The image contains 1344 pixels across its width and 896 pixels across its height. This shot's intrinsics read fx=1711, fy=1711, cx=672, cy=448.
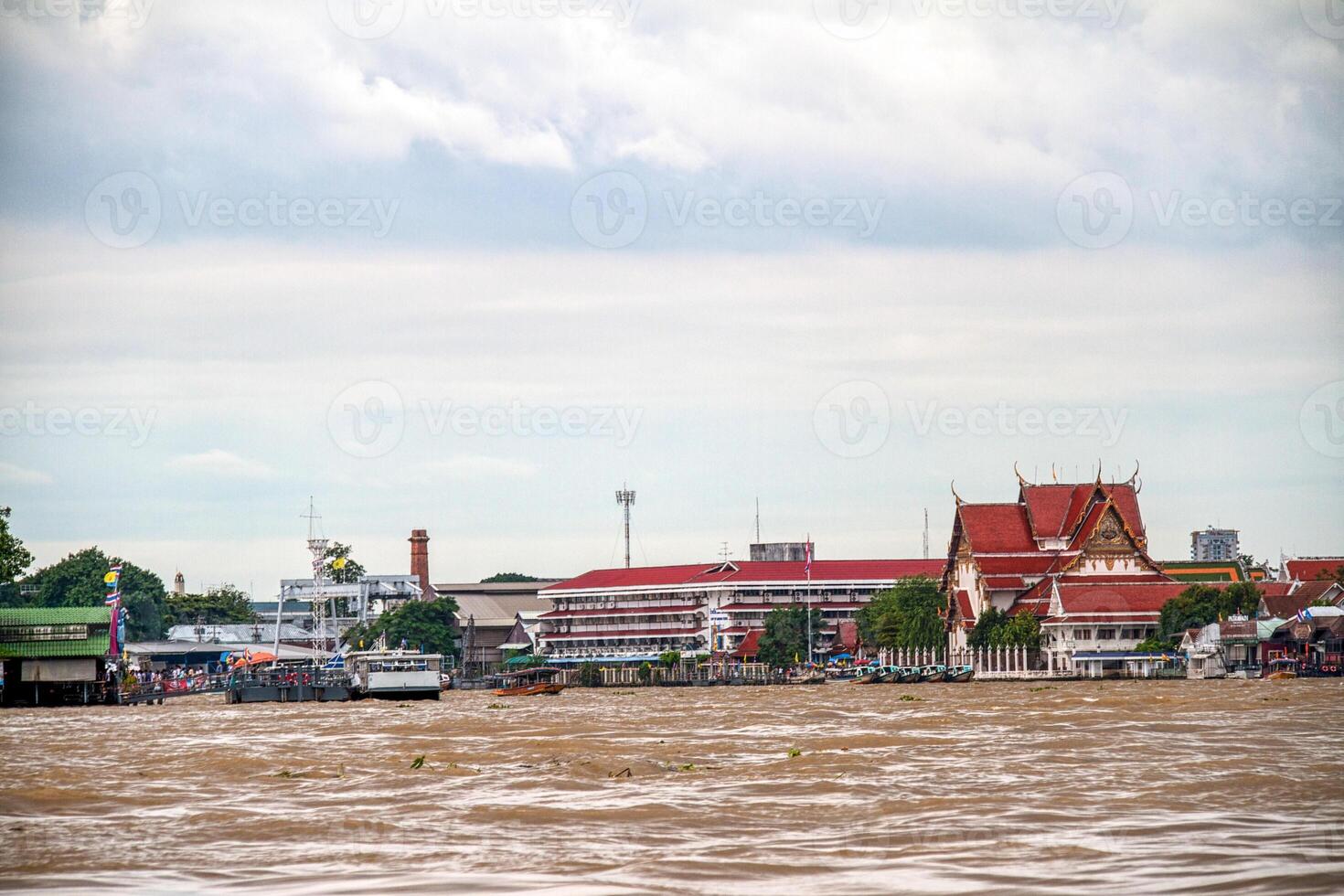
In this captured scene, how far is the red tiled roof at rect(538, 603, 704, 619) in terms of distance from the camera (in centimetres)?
13825

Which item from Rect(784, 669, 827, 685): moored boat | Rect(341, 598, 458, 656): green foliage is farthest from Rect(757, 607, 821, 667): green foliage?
Rect(341, 598, 458, 656): green foliage

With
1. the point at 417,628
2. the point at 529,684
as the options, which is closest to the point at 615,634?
the point at 417,628

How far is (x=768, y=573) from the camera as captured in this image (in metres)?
136

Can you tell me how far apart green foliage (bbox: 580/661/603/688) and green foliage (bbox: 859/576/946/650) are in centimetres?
1928

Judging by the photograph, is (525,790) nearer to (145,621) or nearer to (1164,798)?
(1164,798)

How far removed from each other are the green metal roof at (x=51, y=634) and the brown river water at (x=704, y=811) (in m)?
38.8

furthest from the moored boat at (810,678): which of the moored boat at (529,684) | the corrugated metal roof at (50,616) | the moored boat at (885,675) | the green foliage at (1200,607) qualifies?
the corrugated metal roof at (50,616)

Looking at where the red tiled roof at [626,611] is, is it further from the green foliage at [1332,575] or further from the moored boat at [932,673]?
the green foliage at [1332,575]

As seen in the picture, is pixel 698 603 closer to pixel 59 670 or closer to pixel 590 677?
pixel 590 677

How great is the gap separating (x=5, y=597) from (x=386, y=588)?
31.7 meters

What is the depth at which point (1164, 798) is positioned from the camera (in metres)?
19.7

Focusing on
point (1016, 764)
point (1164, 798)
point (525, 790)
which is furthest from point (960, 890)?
point (1016, 764)

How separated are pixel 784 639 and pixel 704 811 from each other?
101 metres

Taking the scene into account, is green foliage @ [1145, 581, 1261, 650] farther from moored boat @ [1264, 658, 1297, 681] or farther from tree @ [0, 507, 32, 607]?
tree @ [0, 507, 32, 607]
